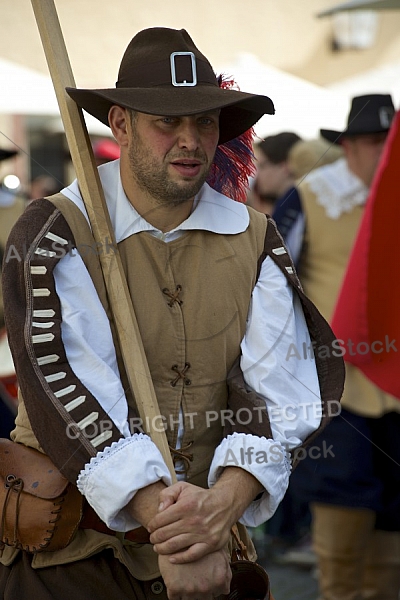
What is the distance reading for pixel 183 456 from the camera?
8.05ft

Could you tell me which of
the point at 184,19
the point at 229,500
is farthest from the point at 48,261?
the point at 184,19

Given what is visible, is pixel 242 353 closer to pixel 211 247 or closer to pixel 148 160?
pixel 211 247

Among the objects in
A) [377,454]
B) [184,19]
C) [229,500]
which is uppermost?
[184,19]

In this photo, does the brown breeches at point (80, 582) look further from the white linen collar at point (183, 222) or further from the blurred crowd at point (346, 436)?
the blurred crowd at point (346, 436)

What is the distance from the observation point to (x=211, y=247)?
8.32ft

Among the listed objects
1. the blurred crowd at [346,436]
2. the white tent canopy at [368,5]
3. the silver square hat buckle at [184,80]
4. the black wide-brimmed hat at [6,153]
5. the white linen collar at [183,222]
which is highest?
the white tent canopy at [368,5]

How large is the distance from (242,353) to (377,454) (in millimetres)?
1890

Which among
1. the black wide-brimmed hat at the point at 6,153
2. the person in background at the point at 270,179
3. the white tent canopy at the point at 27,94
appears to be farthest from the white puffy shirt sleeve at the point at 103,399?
the black wide-brimmed hat at the point at 6,153

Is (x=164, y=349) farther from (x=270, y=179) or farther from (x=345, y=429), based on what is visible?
(x=270, y=179)

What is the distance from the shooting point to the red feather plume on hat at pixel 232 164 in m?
2.69

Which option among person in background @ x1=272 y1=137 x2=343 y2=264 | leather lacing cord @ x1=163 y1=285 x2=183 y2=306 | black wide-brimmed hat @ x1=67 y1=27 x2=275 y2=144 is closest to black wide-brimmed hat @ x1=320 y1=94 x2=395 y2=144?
person in background @ x1=272 y1=137 x2=343 y2=264

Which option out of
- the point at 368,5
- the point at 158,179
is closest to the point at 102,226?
the point at 158,179

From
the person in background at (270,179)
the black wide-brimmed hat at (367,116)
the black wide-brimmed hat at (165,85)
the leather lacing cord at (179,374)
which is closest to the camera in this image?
the black wide-brimmed hat at (165,85)

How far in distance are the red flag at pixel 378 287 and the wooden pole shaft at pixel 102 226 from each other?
3.83 ft
